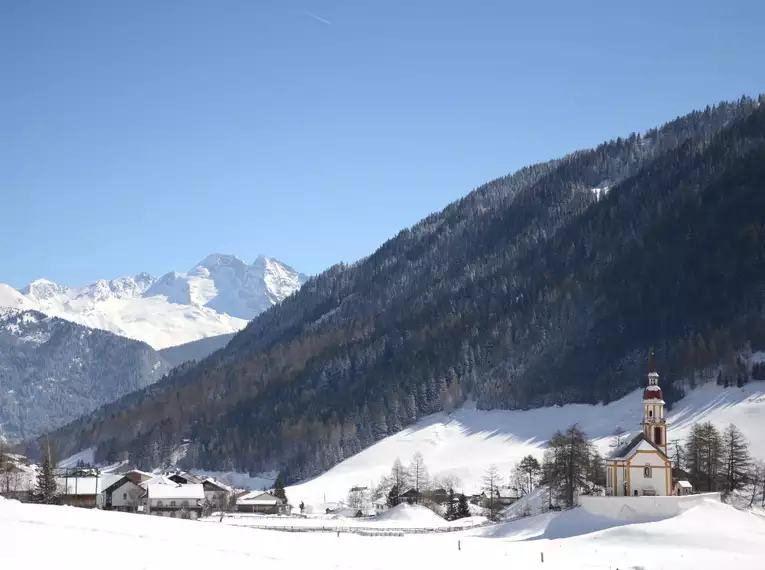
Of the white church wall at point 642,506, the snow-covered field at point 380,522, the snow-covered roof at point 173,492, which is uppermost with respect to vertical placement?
the snow-covered roof at point 173,492

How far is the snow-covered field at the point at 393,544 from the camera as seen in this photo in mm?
52781

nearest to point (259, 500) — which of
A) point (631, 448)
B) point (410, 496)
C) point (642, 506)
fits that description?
point (410, 496)

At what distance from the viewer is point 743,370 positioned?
173000mm

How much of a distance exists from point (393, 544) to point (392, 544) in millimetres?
146

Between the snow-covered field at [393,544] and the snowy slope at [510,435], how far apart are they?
62677 millimetres

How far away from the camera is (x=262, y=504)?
148250mm

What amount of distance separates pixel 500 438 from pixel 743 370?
131 ft

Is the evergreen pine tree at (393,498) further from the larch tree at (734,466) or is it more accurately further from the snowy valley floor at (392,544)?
the snowy valley floor at (392,544)

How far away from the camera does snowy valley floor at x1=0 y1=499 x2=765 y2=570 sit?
52.7 metres

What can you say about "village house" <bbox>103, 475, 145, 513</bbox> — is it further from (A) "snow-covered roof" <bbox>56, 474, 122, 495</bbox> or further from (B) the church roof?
(B) the church roof

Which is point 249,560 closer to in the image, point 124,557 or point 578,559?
point 124,557

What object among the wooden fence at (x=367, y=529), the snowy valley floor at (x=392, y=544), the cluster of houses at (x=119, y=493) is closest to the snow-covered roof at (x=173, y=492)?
the cluster of houses at (x=119, y=493)

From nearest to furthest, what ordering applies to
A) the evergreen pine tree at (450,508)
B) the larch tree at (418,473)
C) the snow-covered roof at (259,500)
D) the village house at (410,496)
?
the evergreen pine tree at (450,508), the village house at (410,496), the larch tree at (418,473), the snow-covered roof at (259,500)

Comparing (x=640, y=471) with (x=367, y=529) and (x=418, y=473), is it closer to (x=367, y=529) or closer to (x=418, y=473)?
(x=367, y=529)
